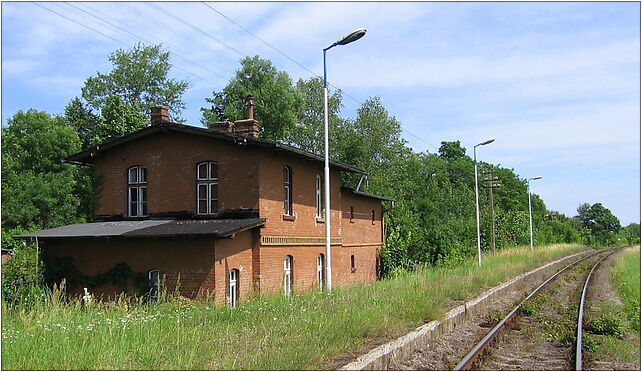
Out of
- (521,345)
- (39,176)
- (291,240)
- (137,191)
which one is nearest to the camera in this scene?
(521,345)

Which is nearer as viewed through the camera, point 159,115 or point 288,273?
point 288,273

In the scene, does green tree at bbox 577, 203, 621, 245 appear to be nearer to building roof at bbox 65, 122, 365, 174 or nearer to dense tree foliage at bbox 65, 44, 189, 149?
dense tree foliage at bbox 65, 44, 189, 149

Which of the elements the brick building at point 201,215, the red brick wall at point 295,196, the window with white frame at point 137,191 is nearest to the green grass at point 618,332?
the brick building at point 201,215

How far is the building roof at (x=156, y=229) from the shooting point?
1733 cm

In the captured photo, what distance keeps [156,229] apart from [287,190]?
5.41 m

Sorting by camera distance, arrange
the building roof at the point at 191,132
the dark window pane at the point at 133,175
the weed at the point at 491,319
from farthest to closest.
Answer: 1. the dark window pane at the point at 133,175
2. the building roof at the point at 191,132
3. the weed at the point at 491,319

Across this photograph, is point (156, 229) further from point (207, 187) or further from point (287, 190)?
point (287, 190)

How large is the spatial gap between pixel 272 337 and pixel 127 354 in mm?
2222

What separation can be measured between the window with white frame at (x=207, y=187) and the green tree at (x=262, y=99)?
83.0ft

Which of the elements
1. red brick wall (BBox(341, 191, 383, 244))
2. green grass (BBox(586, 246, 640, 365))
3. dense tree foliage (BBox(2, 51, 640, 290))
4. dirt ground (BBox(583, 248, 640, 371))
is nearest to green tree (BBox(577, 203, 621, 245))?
dense tree foliage (BBox(2, 51, 640, 290))

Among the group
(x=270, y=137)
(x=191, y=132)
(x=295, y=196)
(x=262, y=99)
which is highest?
(x=262, y=99)

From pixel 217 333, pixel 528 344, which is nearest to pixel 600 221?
pixel 528 344

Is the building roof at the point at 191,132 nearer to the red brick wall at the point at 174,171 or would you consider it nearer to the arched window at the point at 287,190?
the red brick wall at the point at 174,171

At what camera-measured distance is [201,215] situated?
20.7 m
